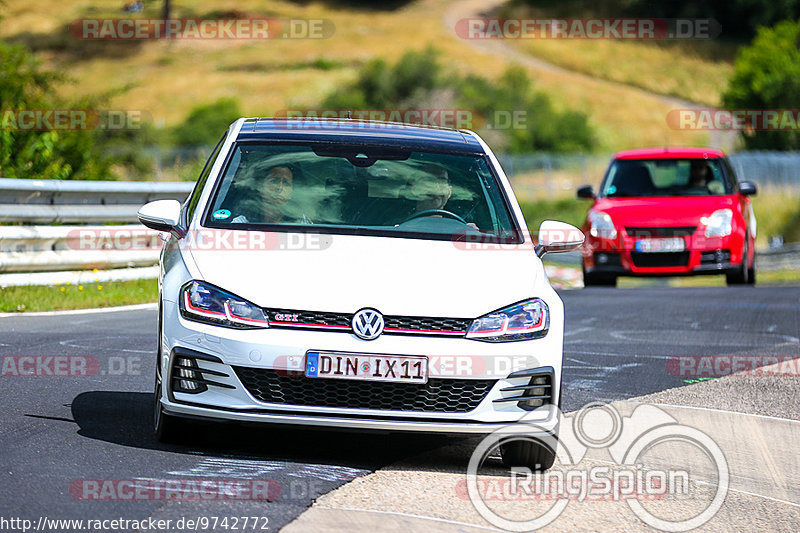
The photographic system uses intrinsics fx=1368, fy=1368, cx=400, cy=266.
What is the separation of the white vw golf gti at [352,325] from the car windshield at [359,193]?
0.07ft

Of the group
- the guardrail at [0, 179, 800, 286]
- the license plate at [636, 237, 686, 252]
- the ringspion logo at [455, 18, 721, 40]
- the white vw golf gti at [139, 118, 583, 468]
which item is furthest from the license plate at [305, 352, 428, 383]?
the ringspion logo at [455, 18, 721, 40]

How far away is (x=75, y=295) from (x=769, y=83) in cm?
5423

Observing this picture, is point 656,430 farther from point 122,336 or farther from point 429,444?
point 122,336

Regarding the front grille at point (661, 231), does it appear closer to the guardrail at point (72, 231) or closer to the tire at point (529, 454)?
the guardrail at point (72, 231)

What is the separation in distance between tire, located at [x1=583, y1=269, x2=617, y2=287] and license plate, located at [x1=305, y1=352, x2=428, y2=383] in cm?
1157

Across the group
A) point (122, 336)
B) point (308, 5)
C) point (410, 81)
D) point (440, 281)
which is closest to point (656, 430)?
point (440, 281)

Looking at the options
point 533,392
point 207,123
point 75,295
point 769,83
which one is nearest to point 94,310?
point 75,295

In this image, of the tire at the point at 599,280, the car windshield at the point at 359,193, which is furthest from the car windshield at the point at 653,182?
the car windshield at the point at 359,193

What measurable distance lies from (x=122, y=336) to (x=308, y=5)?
3957 inches

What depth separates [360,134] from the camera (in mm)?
7594

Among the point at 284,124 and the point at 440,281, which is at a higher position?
the point at 284,124

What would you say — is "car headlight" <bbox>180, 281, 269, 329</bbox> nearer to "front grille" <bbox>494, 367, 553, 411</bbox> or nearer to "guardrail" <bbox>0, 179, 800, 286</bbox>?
"front grille" <bbox>494, 367, 553, 411</bbox>

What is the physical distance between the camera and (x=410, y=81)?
225 ft

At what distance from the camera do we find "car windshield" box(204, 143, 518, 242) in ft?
22.7
